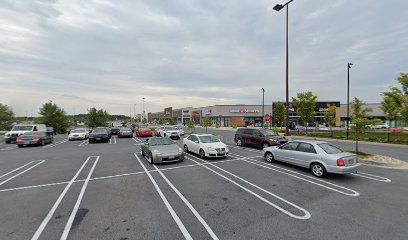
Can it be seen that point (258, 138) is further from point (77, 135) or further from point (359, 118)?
point (77, 135)

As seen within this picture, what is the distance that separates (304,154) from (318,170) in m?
0.86

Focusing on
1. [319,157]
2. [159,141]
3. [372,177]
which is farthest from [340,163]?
[159,141]

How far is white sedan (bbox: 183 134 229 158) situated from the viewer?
10.6 m

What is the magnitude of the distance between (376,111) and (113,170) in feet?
224

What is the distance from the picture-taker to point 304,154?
8172mm

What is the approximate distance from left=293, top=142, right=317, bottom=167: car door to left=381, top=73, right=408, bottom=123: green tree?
585 inches

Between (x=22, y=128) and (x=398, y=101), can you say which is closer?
(x=398, y=101)

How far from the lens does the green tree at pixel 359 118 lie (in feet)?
35.7

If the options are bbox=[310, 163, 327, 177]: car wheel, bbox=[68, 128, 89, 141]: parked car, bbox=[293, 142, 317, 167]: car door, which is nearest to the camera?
bbox=[310, 163, 327, 177]: car wheel

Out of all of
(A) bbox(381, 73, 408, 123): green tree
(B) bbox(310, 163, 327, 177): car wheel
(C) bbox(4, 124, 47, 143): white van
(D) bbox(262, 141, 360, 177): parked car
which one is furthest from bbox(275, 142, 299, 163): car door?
(C) bbox(4, 124, 47, 143): white van

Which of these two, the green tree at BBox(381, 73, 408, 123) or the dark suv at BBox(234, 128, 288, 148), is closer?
the dark suv at BBox(234, 128, 288, 148)

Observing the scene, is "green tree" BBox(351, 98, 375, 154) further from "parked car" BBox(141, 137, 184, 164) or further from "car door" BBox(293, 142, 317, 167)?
"parked car" BBox(141, 137, 184, 164)

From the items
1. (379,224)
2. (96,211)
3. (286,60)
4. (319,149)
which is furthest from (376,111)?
(96,211)

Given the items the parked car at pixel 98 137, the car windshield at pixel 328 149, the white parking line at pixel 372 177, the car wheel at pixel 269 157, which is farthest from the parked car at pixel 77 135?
the white parking line at pixel 372 177
